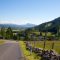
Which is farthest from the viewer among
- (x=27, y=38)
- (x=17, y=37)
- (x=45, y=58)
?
(x=17, y=37)

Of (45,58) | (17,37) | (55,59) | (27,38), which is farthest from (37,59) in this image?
(17,37)

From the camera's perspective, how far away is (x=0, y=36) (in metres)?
195

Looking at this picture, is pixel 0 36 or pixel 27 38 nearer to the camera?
pixel 27 38

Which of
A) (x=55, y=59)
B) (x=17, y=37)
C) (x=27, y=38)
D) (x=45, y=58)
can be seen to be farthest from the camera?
(x=17, y=37)

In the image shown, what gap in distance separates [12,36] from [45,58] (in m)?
171

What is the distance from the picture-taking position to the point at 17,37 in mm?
192875

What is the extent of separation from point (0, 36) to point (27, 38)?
101ft

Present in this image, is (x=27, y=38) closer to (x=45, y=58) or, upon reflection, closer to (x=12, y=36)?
(x=12, y=36)

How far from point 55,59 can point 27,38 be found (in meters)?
151

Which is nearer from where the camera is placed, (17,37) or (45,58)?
(45,58)

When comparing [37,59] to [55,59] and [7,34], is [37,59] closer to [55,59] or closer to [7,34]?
[55,59]

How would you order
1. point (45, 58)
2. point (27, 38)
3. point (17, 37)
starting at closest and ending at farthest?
point (45, 58) → point (27, 38) → point (17, 37)

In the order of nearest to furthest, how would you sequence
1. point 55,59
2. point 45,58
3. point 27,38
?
1. point 55,59
2. point 45,58
3. point 27,38

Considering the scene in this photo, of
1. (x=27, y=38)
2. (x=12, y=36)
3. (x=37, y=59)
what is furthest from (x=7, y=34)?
(x=37, y=59)
